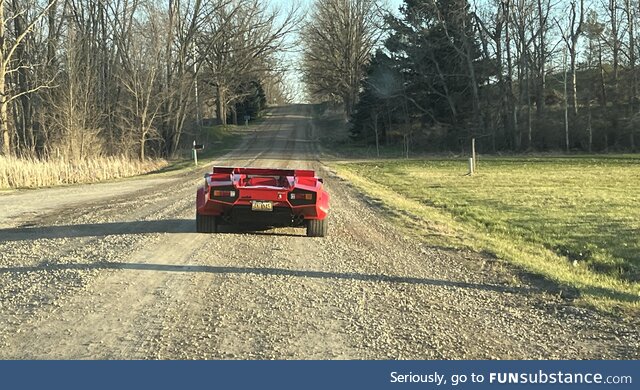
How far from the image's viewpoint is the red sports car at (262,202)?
29.7 feet

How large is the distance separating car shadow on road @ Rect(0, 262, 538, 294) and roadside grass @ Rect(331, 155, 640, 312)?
1.14 meters

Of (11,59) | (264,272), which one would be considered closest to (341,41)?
(11,59)

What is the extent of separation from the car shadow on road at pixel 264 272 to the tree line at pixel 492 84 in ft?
133

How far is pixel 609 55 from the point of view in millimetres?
55469

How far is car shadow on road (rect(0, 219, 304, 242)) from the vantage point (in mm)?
10148

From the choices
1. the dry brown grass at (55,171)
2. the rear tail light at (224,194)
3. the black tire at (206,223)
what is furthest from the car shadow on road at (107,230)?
the dry brown grass at (55,171)

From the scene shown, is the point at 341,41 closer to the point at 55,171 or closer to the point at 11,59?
the point at 11,59

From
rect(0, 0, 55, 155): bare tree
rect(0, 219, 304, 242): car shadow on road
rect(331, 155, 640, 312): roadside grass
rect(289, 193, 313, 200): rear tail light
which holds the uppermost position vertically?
rect(0, 0, 55, 155): bare tree

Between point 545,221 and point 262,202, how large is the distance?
6.80 metres

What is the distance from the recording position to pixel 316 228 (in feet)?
32.5

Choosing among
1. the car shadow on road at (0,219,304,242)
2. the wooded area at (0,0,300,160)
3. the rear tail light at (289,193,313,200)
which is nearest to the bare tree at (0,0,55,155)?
the wooded area at (0,0,300,160)

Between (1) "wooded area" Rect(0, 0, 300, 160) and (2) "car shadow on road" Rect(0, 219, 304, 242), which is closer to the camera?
(2) "car shadow on road" Rect(0, 219, 304, 242)

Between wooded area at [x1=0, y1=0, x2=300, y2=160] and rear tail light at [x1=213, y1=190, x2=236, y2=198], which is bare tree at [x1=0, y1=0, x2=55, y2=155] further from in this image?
A: rear tail light at [x1=213, y1=190, x2=236, y2=198]

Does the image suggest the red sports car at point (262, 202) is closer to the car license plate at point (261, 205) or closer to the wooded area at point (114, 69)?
the car license plate at point (261, 205)
